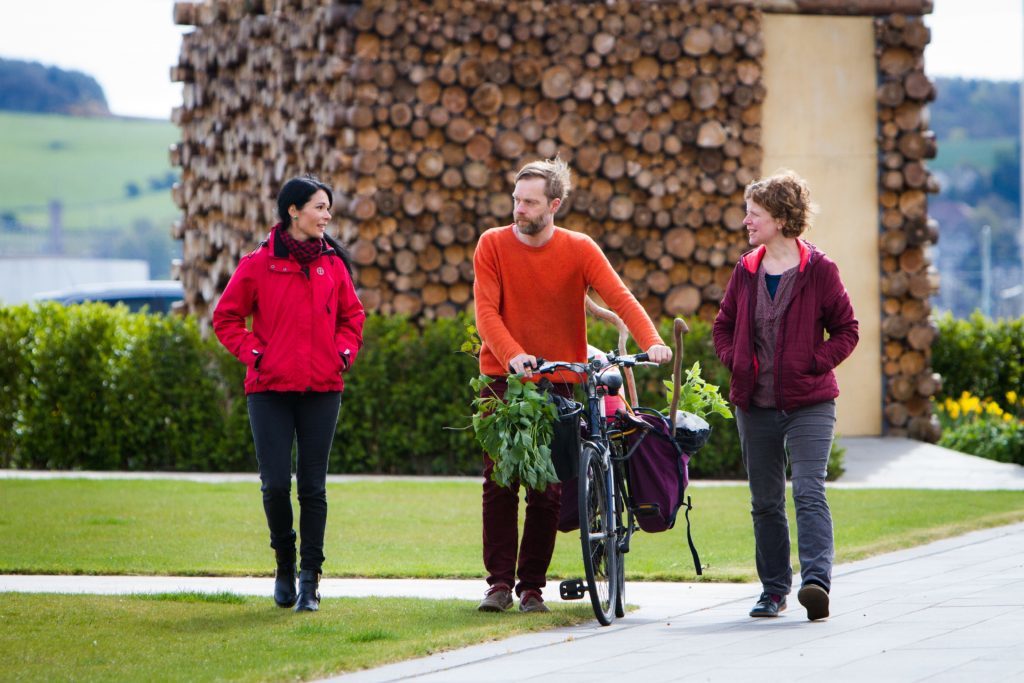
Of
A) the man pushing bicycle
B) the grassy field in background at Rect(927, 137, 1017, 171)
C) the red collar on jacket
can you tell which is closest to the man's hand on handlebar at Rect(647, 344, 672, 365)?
the man pushing bicycle

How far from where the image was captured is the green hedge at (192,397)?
14266 millimetres

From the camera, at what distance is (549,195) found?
23.1 feet

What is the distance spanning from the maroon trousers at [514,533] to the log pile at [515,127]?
7.83m

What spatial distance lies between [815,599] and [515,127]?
899 cm

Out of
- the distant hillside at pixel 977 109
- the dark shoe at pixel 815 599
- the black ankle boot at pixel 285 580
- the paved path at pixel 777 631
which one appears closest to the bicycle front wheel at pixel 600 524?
the paved path at pixel 777 631

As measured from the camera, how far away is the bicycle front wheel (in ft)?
21.9

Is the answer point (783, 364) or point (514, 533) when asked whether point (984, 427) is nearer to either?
point (783, 364)

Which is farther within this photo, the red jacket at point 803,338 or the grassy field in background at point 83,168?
the grassy field in background at point 83,168

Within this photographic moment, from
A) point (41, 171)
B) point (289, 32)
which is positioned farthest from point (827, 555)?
point (41, 171)

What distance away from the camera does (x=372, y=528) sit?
10.6m

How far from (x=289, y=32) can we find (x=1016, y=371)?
8491 millimetres

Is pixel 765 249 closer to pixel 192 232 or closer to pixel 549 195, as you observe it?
pixel 549 195

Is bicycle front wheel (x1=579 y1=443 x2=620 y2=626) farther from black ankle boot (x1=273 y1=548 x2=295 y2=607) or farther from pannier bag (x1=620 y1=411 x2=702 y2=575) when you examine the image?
black ankle boot (x1=273 y1=548 x2=295 y2=607)

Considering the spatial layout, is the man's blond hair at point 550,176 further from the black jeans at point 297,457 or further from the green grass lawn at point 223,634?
the green grass lawn at point 223,634
